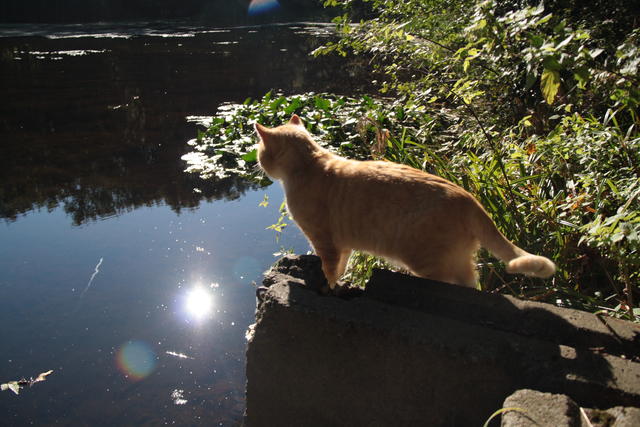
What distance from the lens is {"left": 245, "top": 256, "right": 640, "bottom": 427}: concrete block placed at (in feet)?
6.19

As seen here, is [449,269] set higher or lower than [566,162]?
lower

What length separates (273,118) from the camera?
7.29m

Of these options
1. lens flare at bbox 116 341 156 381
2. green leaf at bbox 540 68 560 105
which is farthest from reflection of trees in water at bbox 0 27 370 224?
green leaf at bbox 540 68 560 105

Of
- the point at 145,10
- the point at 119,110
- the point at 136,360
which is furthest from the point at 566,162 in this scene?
the point at 145,10

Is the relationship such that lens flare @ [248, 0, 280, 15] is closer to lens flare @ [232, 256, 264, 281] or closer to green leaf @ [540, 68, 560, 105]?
lens flare @ [232, 256, 264, 281]

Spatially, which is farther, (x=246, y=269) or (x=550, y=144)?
(x=246, y=269)

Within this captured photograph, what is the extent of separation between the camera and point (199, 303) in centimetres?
367

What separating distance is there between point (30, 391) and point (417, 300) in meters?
2.22

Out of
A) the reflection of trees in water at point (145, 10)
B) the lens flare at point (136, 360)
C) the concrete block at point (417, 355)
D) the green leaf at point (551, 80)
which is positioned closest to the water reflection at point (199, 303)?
the lens flare at point (136, 360)

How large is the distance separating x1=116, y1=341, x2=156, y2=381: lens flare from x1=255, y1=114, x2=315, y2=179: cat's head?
1367 mm

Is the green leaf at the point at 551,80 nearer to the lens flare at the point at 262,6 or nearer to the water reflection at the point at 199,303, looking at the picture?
the water reflection at the point at 199,303

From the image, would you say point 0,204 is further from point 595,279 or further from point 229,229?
point 595,279

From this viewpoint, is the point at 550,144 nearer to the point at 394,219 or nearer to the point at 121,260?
the point at 394,219

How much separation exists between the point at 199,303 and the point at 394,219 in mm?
1794
